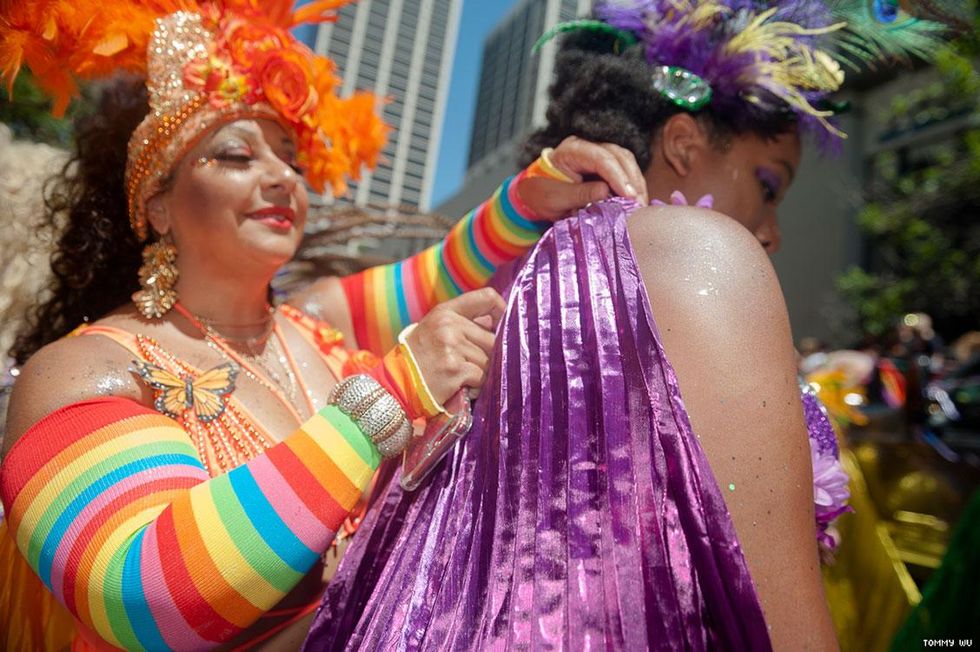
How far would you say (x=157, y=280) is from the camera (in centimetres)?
175

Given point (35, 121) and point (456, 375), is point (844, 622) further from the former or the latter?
point (35, 121)

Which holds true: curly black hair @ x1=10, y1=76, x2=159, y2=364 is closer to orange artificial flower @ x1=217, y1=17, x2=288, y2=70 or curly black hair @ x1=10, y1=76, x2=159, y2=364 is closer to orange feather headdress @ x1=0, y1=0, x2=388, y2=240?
orange feather headdress @ x1=0, y1=0, x2=388, y2=240

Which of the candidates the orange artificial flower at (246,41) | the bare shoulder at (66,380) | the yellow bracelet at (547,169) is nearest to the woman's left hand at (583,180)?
the yellow bracelet at (547,169)

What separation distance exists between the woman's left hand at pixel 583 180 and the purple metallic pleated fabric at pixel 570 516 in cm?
20

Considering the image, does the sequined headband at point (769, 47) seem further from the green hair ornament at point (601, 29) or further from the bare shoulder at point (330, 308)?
the bare shoulder at point (330, 308)

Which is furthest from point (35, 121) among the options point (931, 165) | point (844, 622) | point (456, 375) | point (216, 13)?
point (931, 165)

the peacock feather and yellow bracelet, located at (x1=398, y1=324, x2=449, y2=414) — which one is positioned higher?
the peacock feather

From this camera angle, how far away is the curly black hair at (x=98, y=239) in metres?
1.86

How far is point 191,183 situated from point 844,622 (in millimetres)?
3443

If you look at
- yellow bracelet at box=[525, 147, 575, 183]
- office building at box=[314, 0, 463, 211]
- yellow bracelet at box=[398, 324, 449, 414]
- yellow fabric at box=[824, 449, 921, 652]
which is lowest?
yellow fabric at box=[824, 449, 921, 652]

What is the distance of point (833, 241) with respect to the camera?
624 inches

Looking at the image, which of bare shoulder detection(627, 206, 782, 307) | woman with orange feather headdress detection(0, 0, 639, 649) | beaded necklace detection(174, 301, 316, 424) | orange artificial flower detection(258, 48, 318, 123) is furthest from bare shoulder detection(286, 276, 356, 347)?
bare shoulder detection(627, 206, 782, 307)

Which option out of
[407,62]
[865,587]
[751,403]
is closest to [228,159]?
[751,403]

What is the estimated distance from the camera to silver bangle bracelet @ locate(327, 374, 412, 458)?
1.17 m
